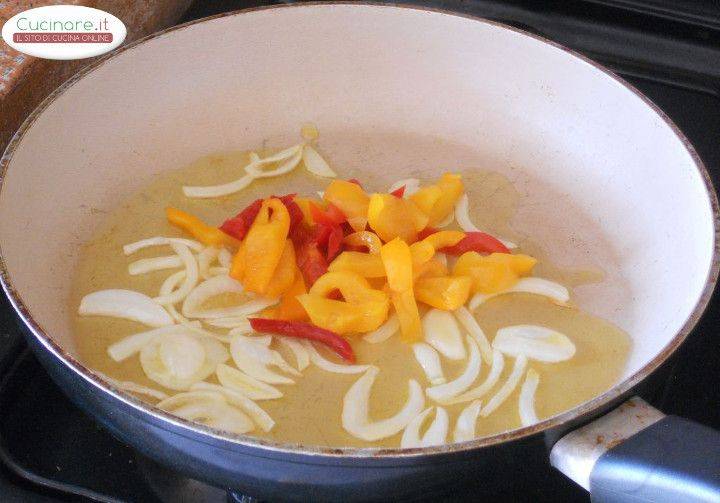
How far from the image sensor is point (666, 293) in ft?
3.85

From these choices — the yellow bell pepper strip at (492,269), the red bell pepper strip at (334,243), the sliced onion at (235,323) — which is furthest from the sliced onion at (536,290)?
the sliced onion at (235,323)

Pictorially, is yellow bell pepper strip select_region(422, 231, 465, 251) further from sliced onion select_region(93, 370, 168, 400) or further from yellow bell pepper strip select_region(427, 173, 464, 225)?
sliced onion select_region(93, 370, 168, 400)

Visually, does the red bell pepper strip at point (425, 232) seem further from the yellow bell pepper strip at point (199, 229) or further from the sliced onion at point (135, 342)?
the sliced onion at point (135, 342)

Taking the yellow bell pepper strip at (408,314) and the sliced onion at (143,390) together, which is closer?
the sliced onion at (143,390)

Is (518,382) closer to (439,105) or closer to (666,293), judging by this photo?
(666,293)

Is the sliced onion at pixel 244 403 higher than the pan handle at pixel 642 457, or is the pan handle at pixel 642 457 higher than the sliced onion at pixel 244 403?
the pan handle at pixel 642 457

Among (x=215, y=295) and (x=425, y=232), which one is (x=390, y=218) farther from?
(x=215, y=295)

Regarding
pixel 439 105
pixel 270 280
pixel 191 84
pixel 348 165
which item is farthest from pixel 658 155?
pixel 191 84

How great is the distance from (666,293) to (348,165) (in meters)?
0.59

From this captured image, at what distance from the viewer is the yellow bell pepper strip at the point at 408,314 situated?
1.15 m

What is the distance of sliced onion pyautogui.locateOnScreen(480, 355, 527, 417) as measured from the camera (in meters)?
1.06

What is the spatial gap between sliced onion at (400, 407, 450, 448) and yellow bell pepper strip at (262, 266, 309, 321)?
0.74ft

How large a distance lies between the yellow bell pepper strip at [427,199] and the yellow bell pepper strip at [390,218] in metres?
0.06

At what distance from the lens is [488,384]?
110cm
